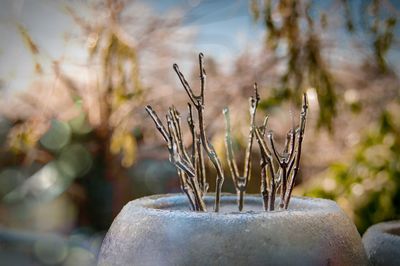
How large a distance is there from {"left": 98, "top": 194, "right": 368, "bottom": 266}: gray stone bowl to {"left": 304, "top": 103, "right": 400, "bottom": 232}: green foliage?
143 cm

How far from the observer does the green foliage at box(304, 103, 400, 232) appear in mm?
2229

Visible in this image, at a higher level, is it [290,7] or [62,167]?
[290,7]

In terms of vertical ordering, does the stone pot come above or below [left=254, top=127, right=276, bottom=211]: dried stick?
below

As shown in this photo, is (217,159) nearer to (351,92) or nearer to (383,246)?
(383,246)

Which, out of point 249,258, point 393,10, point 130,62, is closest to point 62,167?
point 130,62

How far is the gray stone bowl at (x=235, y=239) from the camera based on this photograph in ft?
2.37

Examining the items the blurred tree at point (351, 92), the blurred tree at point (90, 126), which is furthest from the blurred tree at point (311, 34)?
the blurred tree at point (90, 126)

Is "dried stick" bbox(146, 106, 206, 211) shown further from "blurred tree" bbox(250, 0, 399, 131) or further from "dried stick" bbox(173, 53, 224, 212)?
"blurred tree" bbox(250, 0, 399, 131)

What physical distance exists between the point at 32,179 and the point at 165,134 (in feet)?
10.0

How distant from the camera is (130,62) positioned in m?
2.78

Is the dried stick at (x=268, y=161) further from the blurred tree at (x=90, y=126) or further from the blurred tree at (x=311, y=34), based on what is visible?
the blurred tree at (x=90, y=126)

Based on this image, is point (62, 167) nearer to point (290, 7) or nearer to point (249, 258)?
point (290, 7)

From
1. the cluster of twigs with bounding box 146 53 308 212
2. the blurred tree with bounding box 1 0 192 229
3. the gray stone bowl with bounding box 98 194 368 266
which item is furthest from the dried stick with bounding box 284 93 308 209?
the blurred tree with bounding box 1 0 192 229

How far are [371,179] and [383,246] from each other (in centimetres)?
147
